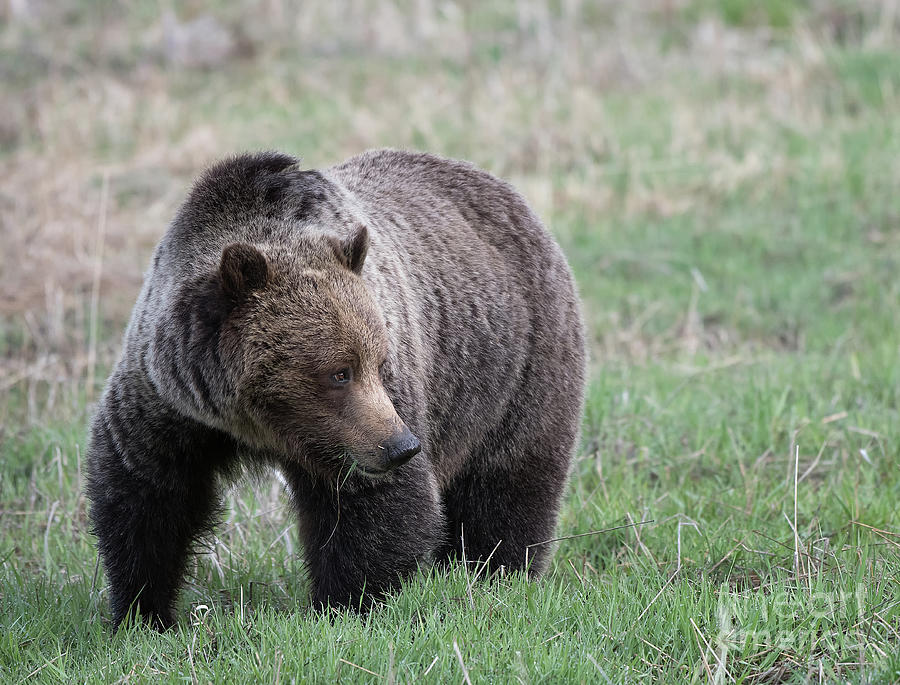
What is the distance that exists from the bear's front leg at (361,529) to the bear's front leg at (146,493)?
375mm

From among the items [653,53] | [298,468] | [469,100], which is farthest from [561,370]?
[653,53]

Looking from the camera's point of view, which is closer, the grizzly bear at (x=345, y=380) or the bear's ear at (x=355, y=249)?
the grizzly bear at (x=345, y=380)

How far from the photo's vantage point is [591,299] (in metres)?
9.02

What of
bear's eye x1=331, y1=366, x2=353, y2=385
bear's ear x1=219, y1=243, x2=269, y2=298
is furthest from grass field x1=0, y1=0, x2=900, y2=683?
bear's ear x1=219, y1=243, x2=269, y2=298

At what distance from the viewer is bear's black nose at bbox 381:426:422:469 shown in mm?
3619

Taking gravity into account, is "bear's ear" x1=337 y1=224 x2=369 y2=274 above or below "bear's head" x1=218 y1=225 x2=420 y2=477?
above

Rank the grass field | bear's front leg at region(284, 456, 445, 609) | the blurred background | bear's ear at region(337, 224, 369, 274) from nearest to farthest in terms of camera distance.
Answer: the grass field → bear's ear at region(337, 224, 369, 274) → bear's front leg at region(284, 456, 445, 609) → the blurred background

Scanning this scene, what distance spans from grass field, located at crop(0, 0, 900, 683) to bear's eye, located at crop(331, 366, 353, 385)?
31.5 inches

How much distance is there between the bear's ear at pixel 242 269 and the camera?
3.62 m

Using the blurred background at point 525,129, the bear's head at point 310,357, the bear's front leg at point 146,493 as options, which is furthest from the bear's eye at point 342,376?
the blurred background at point 525,129

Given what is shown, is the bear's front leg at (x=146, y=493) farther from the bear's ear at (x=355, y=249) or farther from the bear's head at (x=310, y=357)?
the bear's ear at (x=355, y=249)

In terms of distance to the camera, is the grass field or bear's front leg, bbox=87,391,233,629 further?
bear's front leg, bbox=87,391,233,629

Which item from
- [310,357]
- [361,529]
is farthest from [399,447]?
[361,529]

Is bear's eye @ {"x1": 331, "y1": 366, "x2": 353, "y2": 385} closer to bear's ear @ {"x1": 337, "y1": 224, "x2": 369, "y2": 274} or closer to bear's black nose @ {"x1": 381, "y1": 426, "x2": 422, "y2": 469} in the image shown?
bear's black nose @ {"x1": 381, "y1": 426, "x2": 422, "y2": 469}
